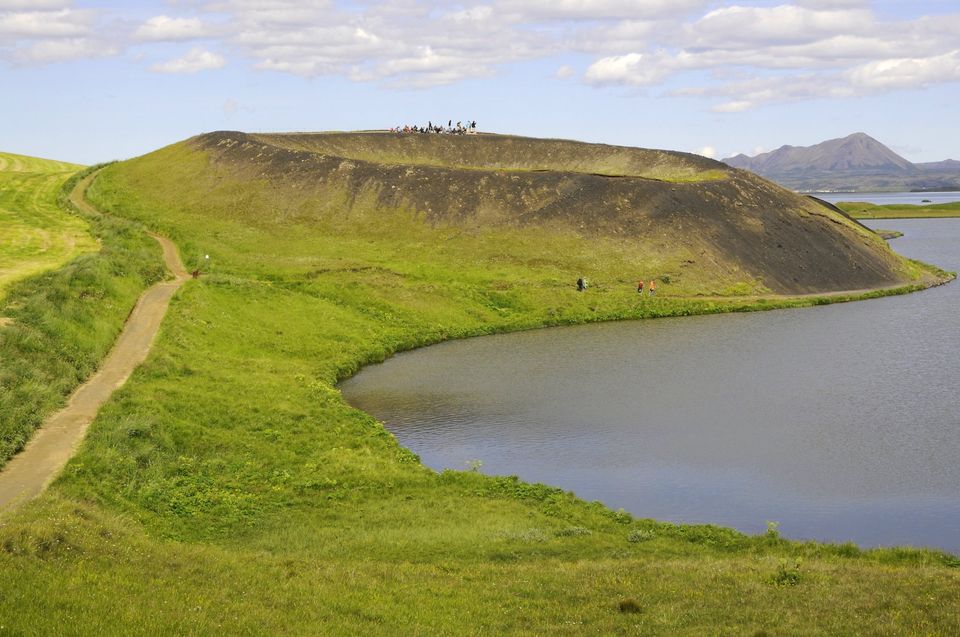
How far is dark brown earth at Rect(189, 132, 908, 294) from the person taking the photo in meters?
97.3

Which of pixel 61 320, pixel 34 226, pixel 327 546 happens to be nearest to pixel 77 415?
pixel 61 320

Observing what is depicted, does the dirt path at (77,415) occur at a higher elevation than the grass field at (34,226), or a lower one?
lower

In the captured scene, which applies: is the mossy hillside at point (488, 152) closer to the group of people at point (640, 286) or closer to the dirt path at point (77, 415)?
the group of people at point (640, 286)

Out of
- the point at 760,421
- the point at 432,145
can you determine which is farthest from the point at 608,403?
the point at 432,145

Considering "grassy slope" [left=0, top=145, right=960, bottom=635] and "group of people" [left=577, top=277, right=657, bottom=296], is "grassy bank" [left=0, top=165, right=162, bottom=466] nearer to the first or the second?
"grassy slope" [left=0, top=145, right=960, bottom=635]

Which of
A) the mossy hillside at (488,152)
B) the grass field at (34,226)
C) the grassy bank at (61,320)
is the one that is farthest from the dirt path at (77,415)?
the mossy hillside at (488,152)

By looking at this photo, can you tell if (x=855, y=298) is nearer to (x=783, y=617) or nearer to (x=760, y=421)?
(x=760, y=421)

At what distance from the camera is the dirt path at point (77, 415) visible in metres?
32.9

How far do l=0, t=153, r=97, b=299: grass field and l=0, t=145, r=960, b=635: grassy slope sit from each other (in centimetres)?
1359

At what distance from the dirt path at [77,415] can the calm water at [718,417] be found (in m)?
11.9

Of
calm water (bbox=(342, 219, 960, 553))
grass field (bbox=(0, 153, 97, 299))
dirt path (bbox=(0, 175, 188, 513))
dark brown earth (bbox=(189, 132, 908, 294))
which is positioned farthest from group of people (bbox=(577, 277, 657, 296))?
grass field (bbox=(0, 153, 97, 299))

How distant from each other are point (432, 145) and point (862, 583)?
112 m

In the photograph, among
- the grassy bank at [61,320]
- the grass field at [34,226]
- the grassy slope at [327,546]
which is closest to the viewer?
the grassy slope at [327,546]

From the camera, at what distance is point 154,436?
3997cm
